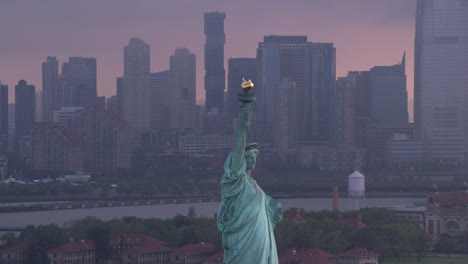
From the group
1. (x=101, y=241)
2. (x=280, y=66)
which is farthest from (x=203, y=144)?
(x=101, y=241)

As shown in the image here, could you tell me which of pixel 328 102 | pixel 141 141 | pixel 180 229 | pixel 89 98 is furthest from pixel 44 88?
pixel 180 229

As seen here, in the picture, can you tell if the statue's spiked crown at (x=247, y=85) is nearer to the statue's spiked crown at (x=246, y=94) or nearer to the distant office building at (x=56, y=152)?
the statue's spiked crown at (x=246, y=94)

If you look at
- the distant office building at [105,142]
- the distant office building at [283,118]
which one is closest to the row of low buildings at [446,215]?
the distant office building at [105,142]

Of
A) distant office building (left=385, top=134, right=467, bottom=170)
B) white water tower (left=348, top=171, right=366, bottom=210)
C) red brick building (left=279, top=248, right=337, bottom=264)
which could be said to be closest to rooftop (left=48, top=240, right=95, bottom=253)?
red brick building (left=279, top=248, right=337, bottom=264)

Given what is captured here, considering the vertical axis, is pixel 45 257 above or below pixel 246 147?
below

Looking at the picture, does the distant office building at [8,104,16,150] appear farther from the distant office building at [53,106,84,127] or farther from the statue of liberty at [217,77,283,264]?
the statue of liberty at [217,77,283,264]

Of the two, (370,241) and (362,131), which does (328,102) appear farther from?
(370,241)
